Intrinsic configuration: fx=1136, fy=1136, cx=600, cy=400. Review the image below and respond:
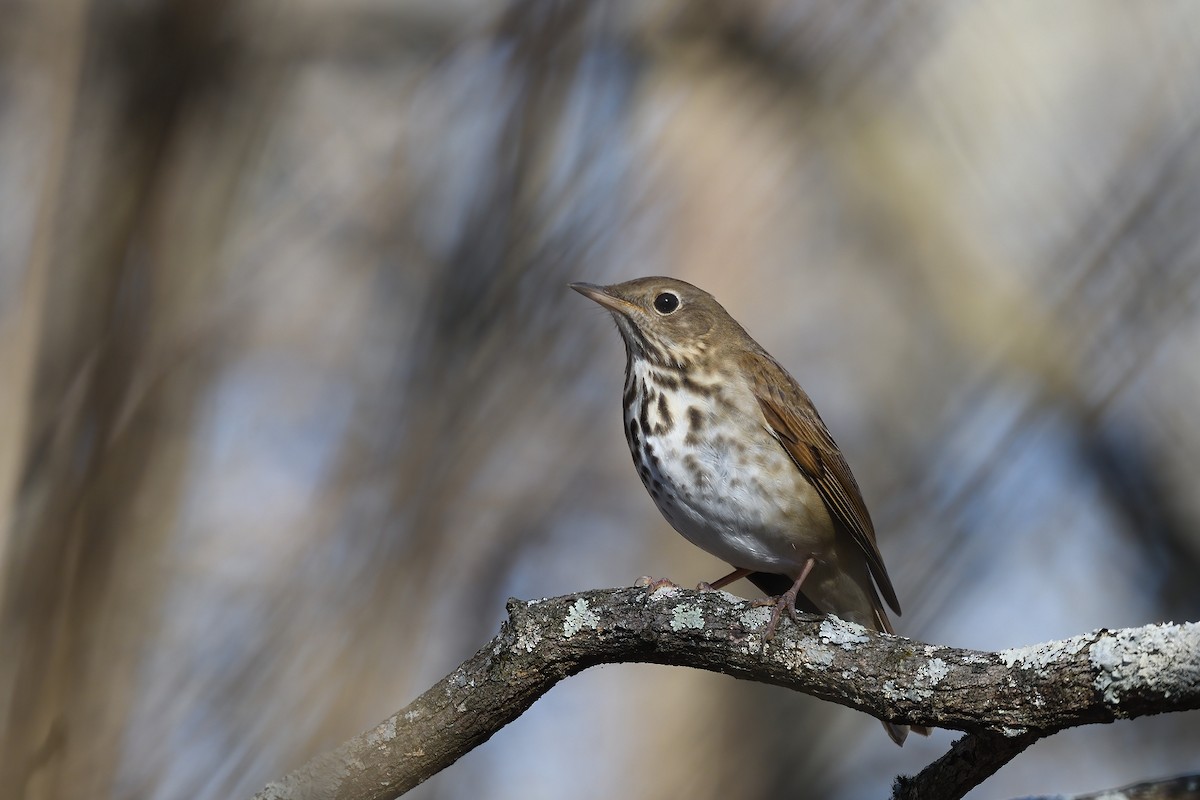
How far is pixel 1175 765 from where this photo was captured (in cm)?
688

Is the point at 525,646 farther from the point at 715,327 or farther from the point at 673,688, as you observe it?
the point at 673,688

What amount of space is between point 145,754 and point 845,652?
1955 mm

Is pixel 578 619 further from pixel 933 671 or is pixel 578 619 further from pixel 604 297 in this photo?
pixel 604 297

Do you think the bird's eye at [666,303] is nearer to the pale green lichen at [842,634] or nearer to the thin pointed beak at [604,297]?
the thin pointed beak at [604,297]

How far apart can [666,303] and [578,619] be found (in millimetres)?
2035

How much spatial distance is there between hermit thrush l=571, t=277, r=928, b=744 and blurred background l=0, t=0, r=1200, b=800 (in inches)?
17.0

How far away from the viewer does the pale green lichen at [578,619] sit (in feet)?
9.62

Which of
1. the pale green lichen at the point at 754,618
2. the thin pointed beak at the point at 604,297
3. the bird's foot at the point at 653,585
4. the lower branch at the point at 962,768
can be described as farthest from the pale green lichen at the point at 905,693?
the thin pointed beak at the point at 604,297

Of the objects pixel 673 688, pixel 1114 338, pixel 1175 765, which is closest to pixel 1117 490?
pixel 1114 338

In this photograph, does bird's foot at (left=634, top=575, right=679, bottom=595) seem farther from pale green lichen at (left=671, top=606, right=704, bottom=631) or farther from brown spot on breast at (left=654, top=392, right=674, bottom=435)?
brown spot on breast at (left=654, top=392, right=674, bottom=435)

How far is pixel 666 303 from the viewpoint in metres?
4.71

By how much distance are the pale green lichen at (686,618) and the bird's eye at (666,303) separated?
6.23 ft

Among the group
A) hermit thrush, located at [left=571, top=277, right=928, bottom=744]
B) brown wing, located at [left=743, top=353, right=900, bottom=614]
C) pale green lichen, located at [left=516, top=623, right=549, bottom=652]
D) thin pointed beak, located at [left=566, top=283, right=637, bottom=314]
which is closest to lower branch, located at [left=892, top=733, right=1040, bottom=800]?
pale green lichen, located at [left=516, top=623, right=549, bottom=652]

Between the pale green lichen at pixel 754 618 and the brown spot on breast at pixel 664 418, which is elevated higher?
the brown spot on breast at pixel 664 418
